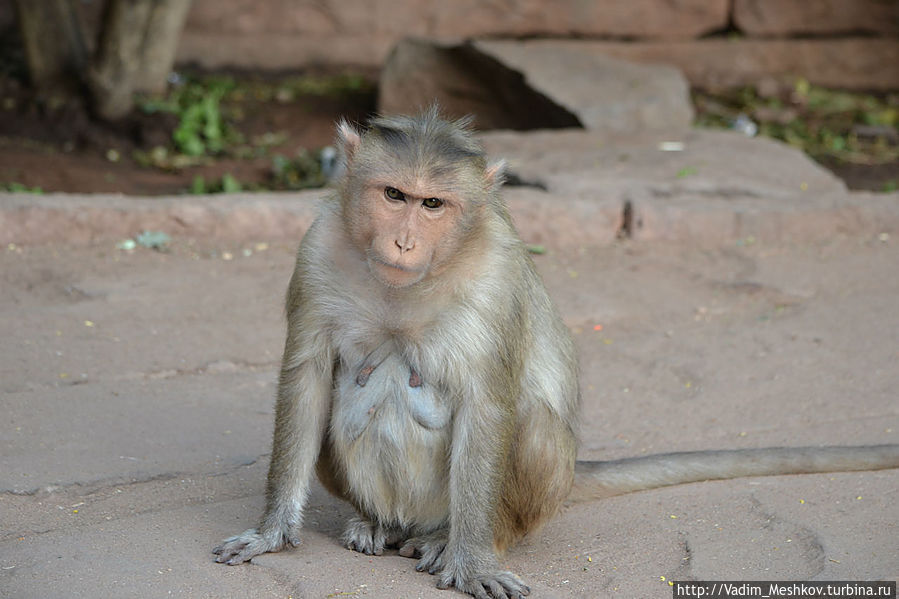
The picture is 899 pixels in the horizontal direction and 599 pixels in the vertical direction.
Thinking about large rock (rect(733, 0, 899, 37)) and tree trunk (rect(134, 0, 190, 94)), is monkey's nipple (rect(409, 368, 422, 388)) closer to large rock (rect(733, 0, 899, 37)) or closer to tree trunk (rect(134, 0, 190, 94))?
tree trunk (rect(134, 0, 190, 94))

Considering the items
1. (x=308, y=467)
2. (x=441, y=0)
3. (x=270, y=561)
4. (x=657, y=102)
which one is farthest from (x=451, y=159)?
(x=441, y=0)

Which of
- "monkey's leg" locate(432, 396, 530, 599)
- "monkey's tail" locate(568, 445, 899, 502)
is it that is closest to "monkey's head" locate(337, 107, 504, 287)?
"monkey's leg" locate(432, 396, 530, 599)

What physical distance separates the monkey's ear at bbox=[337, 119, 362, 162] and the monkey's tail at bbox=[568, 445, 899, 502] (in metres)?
1.52

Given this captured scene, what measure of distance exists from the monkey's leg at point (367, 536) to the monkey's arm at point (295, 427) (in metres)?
0.23

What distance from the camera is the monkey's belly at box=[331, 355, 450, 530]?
13.0ft

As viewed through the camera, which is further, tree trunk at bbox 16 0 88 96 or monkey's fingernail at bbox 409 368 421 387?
tree trunk at bbox 16 0 88 96

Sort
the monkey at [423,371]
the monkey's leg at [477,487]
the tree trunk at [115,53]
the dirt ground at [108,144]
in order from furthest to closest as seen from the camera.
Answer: the tree trunk at [115,53]
the dirt ground at [108,144]
the monkey's leg at [477,487]
the monkey at [423,371]

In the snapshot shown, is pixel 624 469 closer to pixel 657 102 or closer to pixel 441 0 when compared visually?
pixel 657 102

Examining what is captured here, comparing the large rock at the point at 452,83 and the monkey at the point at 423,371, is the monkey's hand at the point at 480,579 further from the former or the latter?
the large rock at the point at 452,83

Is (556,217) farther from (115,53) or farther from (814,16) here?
(814,16)

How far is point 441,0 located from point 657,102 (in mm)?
3416

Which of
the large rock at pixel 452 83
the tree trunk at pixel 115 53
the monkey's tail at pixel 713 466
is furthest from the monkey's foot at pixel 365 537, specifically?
the large rock at pixel 452 83

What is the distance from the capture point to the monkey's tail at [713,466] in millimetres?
4535

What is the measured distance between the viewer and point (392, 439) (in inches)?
156
